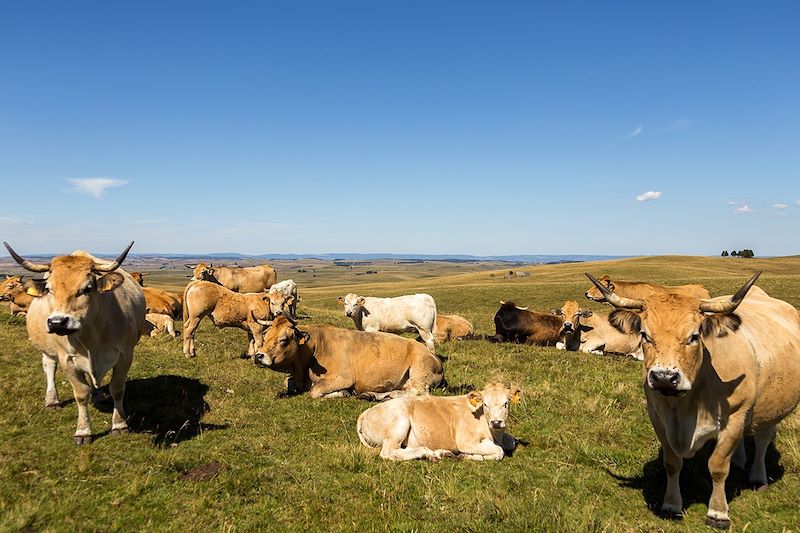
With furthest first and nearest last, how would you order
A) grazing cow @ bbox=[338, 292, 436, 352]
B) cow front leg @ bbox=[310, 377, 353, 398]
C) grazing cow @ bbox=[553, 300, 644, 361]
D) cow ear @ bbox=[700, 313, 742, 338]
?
grazing cow @ bbox=[553, 300, 644, 361] → grazing cow @ bbox=[338, 292, 436, 352] → cow front leg @ bbox=[310, 377, 353, 398] → cow ear @ bbox=[700, 313, 742, 338]

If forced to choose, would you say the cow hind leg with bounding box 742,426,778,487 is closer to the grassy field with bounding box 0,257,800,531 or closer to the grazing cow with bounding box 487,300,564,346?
the grassy field with bounding box 0,257,800,531

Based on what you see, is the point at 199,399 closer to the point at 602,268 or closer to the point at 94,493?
the point at 94,493

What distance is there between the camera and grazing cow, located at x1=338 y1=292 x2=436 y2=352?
17750 mm

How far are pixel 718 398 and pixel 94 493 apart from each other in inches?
308

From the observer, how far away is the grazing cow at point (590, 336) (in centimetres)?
1850

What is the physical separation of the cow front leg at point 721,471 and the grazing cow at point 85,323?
8.70 meters

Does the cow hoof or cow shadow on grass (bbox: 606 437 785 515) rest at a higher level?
the cow hoof

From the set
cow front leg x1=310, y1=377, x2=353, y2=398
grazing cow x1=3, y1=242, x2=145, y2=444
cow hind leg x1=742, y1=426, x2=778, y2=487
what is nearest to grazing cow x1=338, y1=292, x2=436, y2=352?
cow front leg x1=310, y1=377, x2=353, y2=398

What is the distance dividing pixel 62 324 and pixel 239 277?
24.0m

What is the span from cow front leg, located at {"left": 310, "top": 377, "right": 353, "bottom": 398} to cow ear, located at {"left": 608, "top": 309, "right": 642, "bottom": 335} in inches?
271

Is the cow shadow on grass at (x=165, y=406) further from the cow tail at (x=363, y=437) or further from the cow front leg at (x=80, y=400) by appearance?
the cow tail at (x=363, y=437)

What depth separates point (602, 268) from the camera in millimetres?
70625

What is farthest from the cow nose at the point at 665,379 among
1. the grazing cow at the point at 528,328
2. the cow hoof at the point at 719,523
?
the grazing cow at the point at 528,328

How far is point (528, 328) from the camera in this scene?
19922 millimetres
